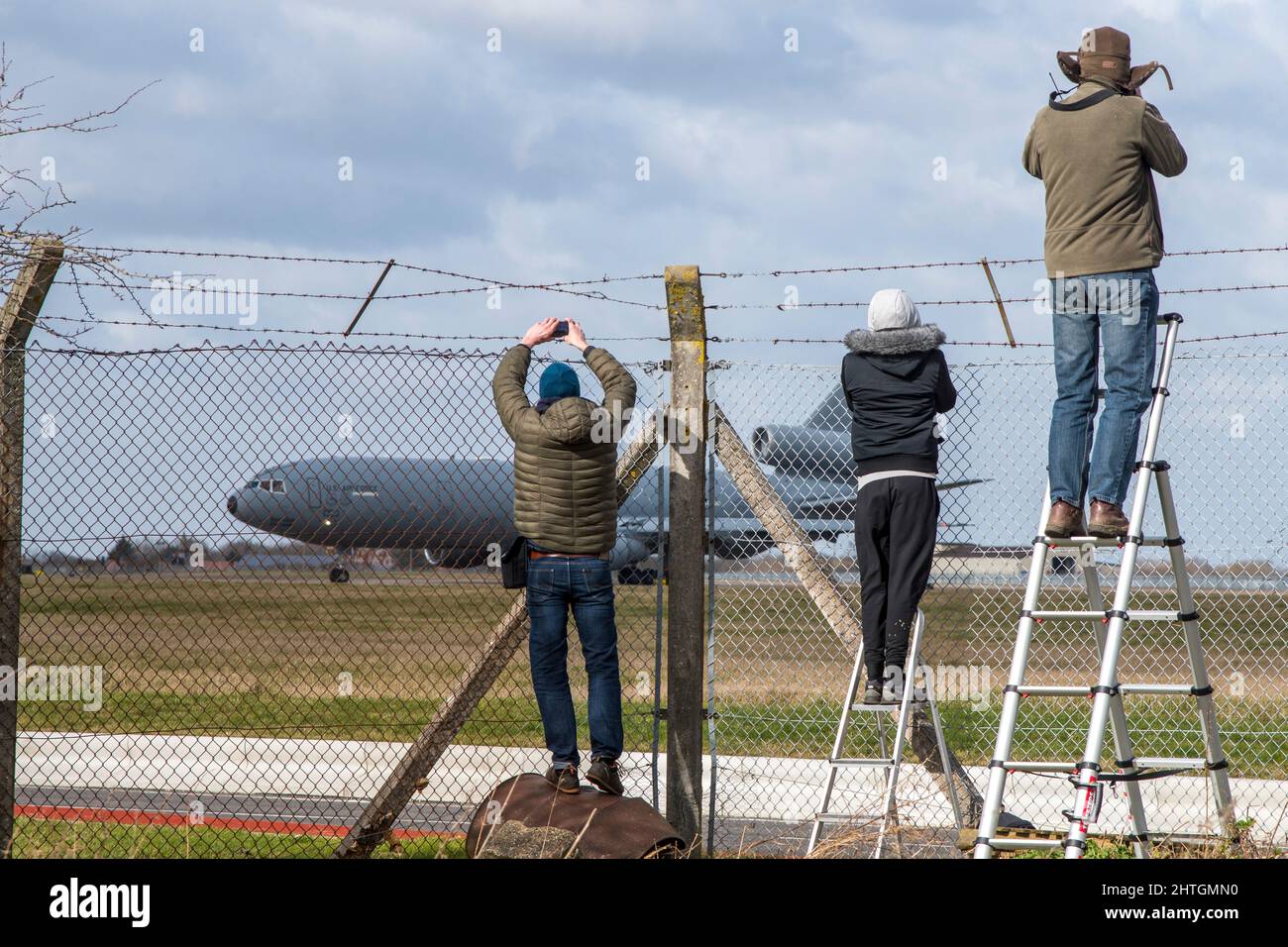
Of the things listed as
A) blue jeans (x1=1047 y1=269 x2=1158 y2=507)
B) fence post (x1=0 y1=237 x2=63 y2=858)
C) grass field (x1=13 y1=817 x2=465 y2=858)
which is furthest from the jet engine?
fence post (x1=0 y1=237 x2=63 y2=858)

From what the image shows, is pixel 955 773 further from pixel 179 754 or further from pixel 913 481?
pixel 179 754

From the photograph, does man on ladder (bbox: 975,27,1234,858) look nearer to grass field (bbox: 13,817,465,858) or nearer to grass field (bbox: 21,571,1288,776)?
grass field (bbox: 21,571,1288,776)

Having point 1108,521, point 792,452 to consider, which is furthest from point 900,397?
point 792,452

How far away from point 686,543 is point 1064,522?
75.1 inches

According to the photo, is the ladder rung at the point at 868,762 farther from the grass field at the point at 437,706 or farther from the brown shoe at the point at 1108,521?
the brown shoe at the point at 1108,521

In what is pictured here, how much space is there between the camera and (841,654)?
23797 millimetres

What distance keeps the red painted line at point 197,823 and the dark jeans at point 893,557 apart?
2845 mm

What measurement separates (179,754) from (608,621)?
5.50 m

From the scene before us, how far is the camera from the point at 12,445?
18.6 feet

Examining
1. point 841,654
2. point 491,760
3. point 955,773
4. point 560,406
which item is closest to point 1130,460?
point 955,773

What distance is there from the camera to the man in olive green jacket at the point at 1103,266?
15.8 feet

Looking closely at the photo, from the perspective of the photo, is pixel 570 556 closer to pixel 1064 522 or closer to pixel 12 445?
pixel 1064 522

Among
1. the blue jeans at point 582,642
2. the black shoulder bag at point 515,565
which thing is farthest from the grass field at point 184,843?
the black shoulder bag at point 515,565

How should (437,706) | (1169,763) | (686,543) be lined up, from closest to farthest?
(1169,763)
(686,543)
(437,706)
